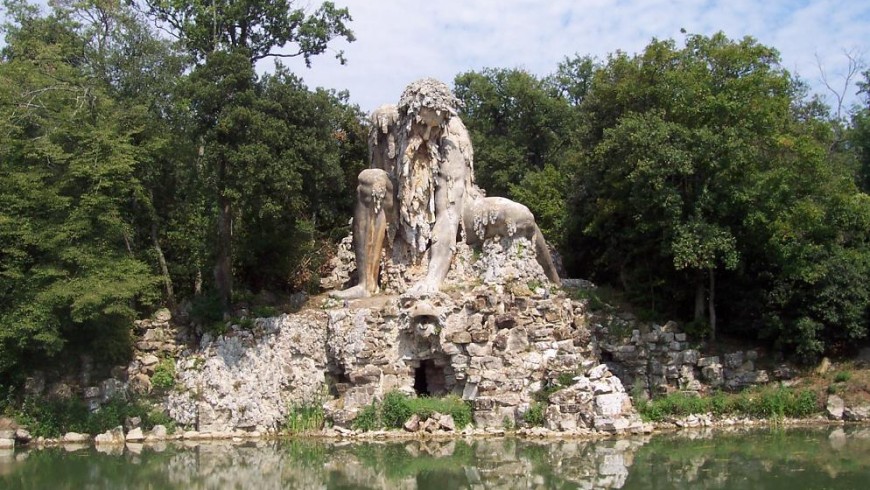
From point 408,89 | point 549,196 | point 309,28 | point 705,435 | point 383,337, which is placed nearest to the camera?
point 705,435

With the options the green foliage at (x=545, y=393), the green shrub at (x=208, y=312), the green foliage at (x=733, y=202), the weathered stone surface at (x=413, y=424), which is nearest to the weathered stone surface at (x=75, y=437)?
the green shrub at (x=208, y=312)

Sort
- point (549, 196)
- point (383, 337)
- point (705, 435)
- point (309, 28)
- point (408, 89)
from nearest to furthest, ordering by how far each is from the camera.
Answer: point (705, 435) → point (383, 337) → point (408, 89) → point (309, 28) → point (549, 196)

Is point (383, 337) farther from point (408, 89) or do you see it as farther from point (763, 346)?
point (763, 346)

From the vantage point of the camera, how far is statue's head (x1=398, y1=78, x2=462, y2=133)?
21688mm

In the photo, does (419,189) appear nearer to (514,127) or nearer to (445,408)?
(445,408)

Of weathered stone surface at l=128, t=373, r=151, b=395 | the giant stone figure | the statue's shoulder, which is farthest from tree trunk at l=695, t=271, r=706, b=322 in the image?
weathered stone surface at l=128, t=373, r=151, b=395

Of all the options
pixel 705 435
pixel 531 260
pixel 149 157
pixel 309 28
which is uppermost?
pixel 309 28

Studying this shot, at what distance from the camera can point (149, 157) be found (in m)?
23.1

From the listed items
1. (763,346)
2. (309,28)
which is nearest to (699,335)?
(763,346)

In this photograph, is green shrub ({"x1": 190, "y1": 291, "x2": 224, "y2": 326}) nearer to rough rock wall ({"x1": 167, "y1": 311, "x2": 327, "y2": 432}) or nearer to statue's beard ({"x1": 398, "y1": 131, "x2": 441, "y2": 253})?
rough rock wall ({"x1": 167, "y1": 311, "x2": 327, "y2": 432})

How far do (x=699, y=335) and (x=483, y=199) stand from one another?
20.5 feet

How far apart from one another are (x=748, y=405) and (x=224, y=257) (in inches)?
504

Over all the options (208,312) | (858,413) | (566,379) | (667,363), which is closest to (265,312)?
(208,312)

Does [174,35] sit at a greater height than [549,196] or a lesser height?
greater
